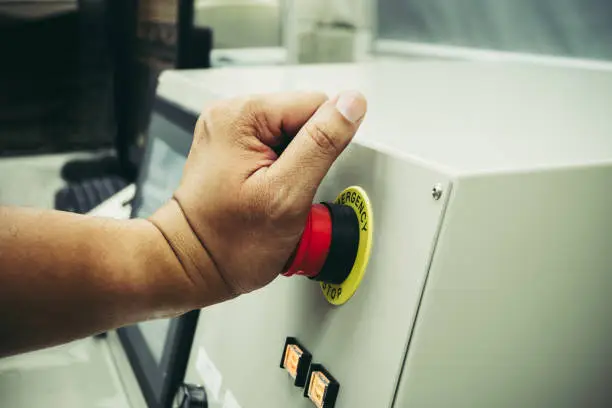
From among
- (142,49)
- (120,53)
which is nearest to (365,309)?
(142,49)

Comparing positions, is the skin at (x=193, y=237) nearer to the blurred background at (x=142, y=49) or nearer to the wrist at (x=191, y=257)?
the wrist at (x=191, y=257)

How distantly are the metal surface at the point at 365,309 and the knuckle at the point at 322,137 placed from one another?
0.05m

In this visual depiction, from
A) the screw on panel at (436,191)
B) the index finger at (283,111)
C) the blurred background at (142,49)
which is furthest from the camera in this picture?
the blurred background at (142,49)

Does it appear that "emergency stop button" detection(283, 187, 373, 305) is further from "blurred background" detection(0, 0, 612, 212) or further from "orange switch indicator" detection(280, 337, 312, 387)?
"blurred background" detection(0, 0, 612, 212)

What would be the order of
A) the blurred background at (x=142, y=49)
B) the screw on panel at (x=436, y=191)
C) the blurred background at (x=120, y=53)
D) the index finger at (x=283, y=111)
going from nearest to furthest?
the screw on panel at (x=436, y=191) → the index finger at (x=283, y=111) → the blurred background at (x=142, y=49) → the blurred background at (x=120, y=53)

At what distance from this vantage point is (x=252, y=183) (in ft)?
1.70

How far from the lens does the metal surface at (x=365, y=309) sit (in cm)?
48

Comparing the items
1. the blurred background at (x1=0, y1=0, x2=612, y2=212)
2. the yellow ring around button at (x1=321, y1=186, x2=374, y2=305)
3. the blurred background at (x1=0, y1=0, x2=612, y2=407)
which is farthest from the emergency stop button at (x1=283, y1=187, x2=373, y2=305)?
the blurred background at (x1=0, y1=0, x2=612, y2=212)

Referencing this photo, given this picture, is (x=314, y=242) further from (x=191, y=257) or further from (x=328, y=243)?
(x=191, y=257)

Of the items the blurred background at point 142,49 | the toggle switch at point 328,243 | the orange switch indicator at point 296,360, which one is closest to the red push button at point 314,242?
the toggle switch at point 328,243

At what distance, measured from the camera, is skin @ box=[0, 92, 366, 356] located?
50cm

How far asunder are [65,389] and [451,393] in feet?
2.88

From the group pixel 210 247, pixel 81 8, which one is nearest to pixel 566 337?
pixel 210 247

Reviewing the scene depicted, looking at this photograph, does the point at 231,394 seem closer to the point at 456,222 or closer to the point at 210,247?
the point at 210,247
